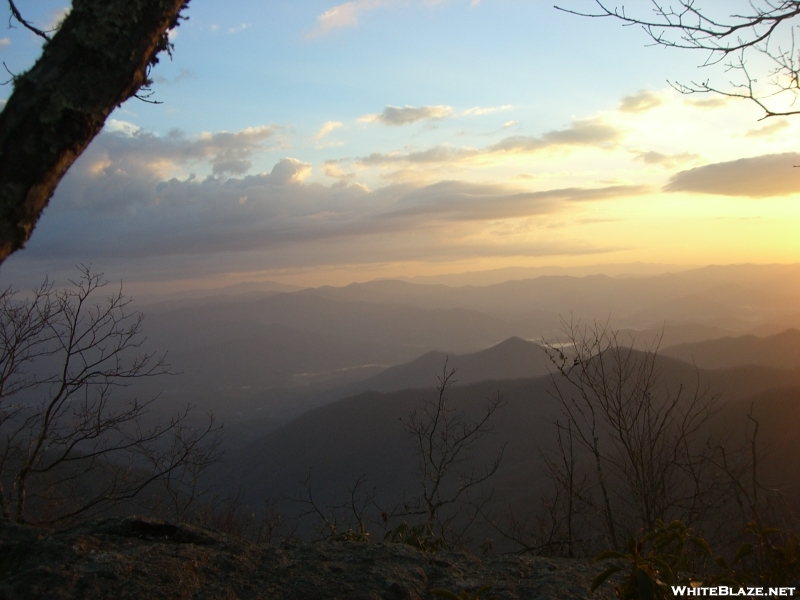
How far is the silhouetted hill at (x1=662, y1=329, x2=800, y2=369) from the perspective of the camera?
73.1 m

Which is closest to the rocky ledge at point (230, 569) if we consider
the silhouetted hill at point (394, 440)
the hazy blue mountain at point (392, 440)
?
the silhouetted hill at point (394, 440)

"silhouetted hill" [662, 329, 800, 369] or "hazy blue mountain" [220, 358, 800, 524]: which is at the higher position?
"silhouetted hill" [662, 329, 800, 369]

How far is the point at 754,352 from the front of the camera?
7775 centimetres

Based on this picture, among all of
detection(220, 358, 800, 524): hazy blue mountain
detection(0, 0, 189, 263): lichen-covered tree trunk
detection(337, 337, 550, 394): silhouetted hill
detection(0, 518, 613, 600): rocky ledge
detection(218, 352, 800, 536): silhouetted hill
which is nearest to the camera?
detection(0, 0, 189, 263): lichen-covered tree trunk

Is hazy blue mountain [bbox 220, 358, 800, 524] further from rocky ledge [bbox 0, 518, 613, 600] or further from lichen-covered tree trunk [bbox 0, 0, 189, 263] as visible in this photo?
lichen-covered tree trunk [bbox 0, 0, 189, 263]

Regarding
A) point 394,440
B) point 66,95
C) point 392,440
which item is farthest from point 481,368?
point 66,95

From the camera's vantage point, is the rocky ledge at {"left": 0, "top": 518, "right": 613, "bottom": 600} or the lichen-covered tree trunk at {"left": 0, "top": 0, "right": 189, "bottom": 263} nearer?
the lichen-covered tree trunk at {"left": 0, "top": 0, "right": 189, "bottom": 263}

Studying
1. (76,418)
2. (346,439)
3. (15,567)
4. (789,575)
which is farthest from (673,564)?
(346,439)

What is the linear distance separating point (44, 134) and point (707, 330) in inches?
6853

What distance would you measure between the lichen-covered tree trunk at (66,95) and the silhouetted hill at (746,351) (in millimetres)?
83065

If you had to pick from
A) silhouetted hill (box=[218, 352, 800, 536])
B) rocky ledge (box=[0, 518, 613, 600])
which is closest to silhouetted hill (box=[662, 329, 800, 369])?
silhouetted hill (box=[218, 352, 800, 536])

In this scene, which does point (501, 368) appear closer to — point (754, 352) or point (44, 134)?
point (754, 352)

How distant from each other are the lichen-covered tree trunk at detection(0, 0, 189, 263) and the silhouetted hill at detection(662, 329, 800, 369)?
8307cm

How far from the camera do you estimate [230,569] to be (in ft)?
10.2
